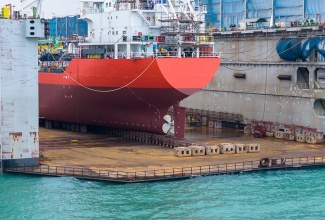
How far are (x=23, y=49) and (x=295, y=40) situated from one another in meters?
20.6

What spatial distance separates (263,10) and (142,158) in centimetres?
2717

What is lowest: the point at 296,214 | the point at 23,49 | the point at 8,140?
the point at 296,214

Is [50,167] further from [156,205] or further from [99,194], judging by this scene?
[156,205]

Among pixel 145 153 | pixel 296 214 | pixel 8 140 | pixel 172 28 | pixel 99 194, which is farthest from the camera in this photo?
pixel 172 28

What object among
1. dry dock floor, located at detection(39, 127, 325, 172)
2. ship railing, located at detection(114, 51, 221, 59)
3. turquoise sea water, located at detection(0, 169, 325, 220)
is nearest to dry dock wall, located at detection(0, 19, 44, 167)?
turquoise sea water, located at detection(0, 169, 325, 220)

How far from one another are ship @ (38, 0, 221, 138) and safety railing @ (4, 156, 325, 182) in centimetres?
817

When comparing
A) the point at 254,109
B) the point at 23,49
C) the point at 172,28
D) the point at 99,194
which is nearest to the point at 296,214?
the point at 99,194

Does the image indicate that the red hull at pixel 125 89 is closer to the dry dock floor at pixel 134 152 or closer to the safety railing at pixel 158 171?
the dry dock floor at pixel 134 152

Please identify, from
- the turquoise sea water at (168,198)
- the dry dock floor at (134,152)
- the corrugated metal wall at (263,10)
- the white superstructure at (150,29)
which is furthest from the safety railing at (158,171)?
the corrugated metal wall at (263,10)

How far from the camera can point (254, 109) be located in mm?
53844

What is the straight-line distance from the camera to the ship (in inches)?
1754

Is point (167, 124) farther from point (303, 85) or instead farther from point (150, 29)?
point (303, 85)

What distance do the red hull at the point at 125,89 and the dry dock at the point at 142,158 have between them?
5.71 ft

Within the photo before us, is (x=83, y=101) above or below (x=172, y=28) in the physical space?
below
